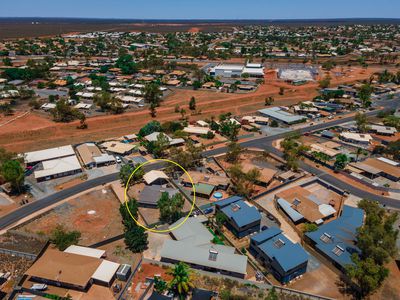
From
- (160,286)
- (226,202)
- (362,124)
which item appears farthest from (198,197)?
(362,124)

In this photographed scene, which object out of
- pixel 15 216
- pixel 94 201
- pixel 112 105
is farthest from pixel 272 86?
pixel 15 216

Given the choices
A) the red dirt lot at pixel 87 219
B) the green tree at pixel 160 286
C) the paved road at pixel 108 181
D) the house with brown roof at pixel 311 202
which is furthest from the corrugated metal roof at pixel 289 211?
the red dirt lot at pixel 87 219

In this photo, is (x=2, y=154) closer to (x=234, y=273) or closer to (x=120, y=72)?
(x=234, y=273)

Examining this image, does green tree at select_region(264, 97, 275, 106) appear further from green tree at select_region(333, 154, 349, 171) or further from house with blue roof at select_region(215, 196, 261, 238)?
house with blue roof at select_region(215, 196, 261, 238)

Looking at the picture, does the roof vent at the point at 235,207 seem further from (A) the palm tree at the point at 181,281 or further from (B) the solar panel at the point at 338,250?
(A) the palm tree at the point at 181,281

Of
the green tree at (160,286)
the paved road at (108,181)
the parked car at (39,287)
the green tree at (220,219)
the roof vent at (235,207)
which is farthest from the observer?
the paved road at (108,181)

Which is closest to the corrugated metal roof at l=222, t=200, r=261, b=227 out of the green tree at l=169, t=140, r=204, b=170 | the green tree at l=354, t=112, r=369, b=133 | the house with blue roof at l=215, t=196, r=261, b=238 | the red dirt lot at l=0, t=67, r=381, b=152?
the house with blue roof at l=215, t=196, r=261, b=238
